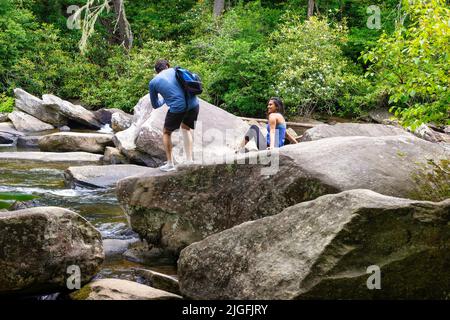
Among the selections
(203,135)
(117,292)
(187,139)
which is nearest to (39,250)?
(117,292)

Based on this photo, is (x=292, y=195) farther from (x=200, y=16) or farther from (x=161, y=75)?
(x=200, y=16)

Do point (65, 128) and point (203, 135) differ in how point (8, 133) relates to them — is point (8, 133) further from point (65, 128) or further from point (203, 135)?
point (203, 135)

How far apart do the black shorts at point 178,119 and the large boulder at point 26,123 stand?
1278 cm

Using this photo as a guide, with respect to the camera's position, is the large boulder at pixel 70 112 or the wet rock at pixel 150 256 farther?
the large boulder at pixel 70 112

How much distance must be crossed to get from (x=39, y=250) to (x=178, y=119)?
3.69m

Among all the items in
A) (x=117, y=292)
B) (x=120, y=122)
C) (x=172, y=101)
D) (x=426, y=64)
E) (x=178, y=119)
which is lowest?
(x=120, y=122)

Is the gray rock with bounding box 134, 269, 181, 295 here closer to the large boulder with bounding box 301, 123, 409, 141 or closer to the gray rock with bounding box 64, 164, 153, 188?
the gray rock with bounding box 64, 164, 153, 188

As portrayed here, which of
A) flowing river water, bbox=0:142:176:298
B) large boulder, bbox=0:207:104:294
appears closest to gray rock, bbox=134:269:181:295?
flowing river water, bbox=0:142:176:298

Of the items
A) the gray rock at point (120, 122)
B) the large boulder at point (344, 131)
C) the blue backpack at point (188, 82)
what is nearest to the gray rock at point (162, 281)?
the blue backpack at point (188, 82)

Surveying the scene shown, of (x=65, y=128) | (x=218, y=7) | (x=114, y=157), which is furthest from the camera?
(x=218, y=7)

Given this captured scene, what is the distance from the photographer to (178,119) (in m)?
9.05

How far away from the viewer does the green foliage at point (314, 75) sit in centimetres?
2214


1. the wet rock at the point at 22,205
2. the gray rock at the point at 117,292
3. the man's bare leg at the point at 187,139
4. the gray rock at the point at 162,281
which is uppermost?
the man's bare leg at the point at 187,139

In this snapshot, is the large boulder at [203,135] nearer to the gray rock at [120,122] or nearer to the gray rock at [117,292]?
the gray rock at [120,122]
